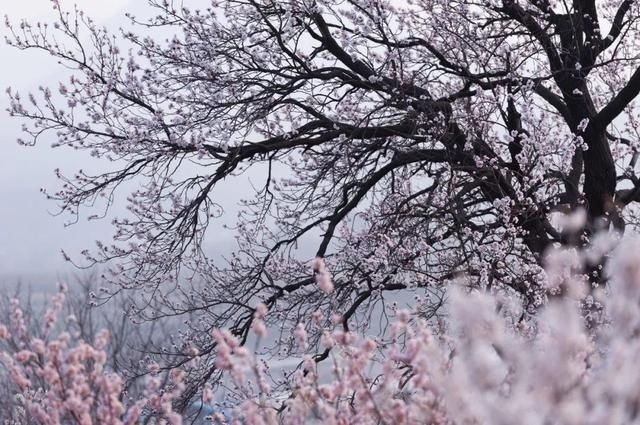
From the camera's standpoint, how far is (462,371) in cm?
142

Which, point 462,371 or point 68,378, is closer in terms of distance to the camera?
point 462,371

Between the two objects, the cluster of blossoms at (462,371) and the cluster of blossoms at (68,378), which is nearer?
the cluster of blossoms at (462,371)

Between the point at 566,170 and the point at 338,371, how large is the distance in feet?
19.8

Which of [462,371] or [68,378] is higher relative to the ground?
[68,378]

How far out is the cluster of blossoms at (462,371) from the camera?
1.28 metres

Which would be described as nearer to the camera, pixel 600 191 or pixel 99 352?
pixel 99 352

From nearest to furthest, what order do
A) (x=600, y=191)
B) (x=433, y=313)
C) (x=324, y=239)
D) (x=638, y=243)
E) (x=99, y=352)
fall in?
(x=638, y=243)
(x=99, y=352)
(x=433, y=313)
(x=324, y=239)
(x=600, y=191)

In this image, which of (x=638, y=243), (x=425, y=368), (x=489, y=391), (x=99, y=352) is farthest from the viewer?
(x=99, y=352)

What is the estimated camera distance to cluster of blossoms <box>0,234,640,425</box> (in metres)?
1.28

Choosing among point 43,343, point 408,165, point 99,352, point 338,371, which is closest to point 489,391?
point 338,371

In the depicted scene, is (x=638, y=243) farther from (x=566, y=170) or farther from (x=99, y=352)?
(x=566, y=170)

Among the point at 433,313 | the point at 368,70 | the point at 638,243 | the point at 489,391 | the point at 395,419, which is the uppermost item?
the point at 368,70

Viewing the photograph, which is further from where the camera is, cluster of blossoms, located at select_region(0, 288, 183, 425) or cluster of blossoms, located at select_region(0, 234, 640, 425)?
cluster of blossoms, located at select_region(0, 288, 183, 425)

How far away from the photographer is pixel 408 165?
920cm
